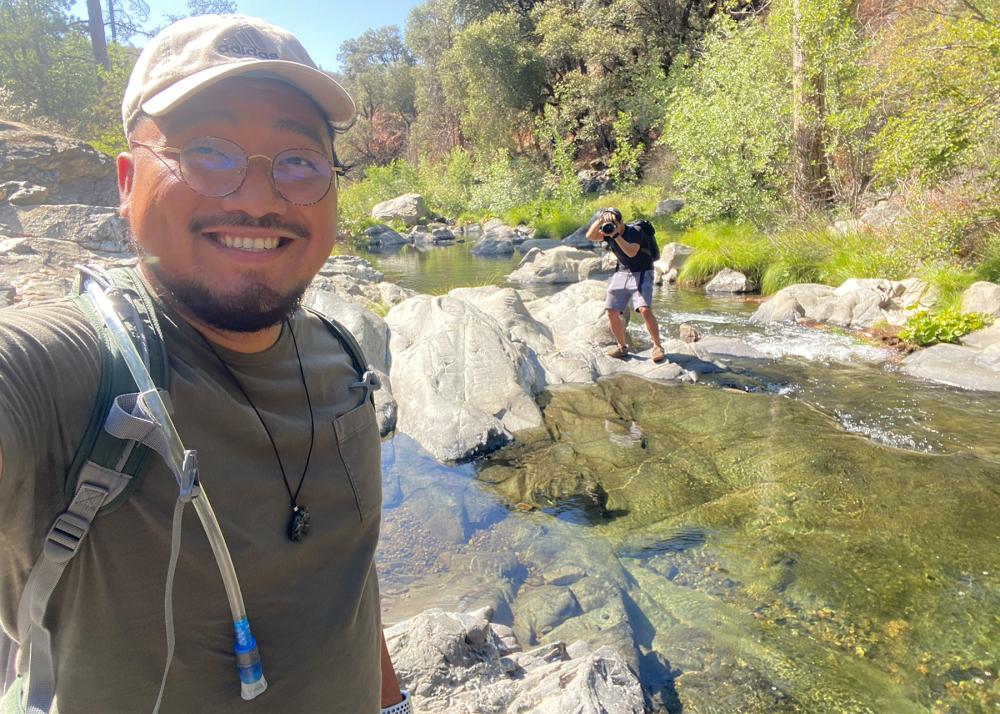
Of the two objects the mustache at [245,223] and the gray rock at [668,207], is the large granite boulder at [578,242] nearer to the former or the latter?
the gray rock at [668,207]

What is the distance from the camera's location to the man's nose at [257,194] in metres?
1.15

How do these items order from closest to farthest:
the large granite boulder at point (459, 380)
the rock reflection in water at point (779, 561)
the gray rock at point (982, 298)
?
the rock reflection in water at point (779, 561)
the large granite boulder at point (459, 380)
the gray rock at point (982, 298)

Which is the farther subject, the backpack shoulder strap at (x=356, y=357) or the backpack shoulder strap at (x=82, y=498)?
the backpack shoulder strap at (x=356, y=357)

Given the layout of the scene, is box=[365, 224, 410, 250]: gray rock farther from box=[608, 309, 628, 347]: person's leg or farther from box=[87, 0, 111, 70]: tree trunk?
box=[608, 309, 628, 347]: person's leg

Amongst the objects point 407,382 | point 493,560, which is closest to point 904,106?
point 407,382

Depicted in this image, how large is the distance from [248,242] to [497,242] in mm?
22039

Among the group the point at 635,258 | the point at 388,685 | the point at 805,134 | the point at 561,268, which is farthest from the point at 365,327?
the point at 805,134

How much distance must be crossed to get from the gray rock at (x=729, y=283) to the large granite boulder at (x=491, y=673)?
1177cm

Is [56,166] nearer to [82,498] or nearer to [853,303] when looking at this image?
[82,498]

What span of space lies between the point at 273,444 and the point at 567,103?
1241 inches

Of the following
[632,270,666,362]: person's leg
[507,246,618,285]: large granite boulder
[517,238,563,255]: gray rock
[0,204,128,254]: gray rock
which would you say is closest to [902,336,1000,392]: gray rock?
[632,270,666,362]: person's leg

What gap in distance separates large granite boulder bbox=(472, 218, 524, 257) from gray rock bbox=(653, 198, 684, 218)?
17.3 feet

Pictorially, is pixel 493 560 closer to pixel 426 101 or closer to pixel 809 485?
pixel 809 485

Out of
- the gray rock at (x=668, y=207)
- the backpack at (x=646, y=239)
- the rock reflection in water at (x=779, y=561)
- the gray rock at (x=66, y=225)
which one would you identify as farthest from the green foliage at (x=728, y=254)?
the gray rock at (x=66, y=225)
